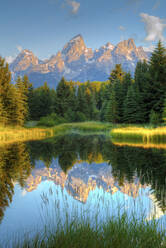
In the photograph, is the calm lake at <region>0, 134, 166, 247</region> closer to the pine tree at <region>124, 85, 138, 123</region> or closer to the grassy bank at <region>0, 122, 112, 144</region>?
the grassy bank at <region>0, 122, 112, 144</region>

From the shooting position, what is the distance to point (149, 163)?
10781 millimetres

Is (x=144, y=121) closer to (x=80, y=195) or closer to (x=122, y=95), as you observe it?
(x=122, y=95)

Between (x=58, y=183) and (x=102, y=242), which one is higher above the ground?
(x=102, y=242)

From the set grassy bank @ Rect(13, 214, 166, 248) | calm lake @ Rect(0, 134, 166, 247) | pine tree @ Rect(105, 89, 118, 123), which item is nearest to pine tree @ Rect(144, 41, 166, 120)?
pine tree @ Rect(105, 89, 118, 123)

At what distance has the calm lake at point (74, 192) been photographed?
4.74 meters

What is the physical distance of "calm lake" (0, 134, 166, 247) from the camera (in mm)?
4738

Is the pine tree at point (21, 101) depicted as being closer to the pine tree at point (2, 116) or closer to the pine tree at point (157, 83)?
the pine tree at point (2, 116)

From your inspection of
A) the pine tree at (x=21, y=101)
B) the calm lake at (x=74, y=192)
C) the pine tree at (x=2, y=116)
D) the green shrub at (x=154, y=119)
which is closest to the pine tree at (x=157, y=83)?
the green shrub at (x=154, y=119)

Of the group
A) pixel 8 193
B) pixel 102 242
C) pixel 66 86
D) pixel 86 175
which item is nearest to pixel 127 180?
pixel 86 175

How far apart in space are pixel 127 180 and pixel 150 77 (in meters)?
32.3

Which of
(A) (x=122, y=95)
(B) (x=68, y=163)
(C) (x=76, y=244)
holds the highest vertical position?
(A) (x=122, y=95)

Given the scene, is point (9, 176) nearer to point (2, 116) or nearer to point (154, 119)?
point (154, 119)

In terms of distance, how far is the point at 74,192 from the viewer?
6945 mm

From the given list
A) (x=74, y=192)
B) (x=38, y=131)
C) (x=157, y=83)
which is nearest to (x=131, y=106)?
(x=157, y=83)
